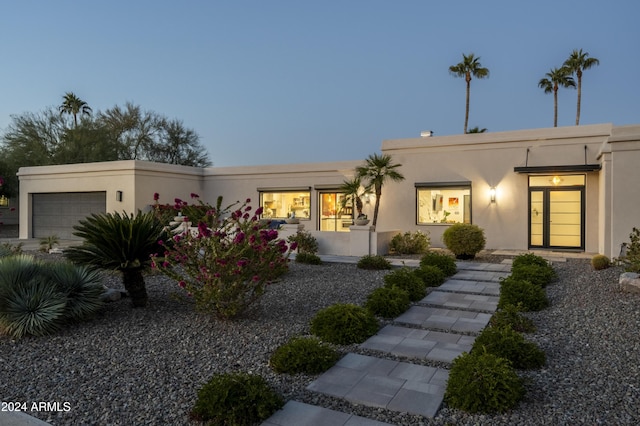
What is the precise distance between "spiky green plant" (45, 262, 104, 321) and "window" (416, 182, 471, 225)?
10794 millimetres

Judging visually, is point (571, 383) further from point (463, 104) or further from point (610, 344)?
point (463, 104)

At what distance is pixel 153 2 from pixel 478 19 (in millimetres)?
12239

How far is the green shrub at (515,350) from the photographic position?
12.6ft

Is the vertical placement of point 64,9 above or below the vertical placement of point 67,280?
above

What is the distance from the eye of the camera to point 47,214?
1966 cm

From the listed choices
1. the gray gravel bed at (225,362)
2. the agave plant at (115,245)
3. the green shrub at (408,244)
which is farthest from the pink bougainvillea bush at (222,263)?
the green shrub at (408,244)

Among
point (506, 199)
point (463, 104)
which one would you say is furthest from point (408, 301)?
point (463, 104)

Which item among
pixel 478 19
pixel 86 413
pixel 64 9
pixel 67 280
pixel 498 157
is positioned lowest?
pixel 86 413

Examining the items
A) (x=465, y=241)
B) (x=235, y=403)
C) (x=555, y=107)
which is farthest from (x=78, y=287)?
(x=555, y=107)

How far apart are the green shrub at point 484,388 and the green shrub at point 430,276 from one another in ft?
13.7

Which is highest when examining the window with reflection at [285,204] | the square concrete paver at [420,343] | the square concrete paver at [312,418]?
the window with reflection at [285,204]

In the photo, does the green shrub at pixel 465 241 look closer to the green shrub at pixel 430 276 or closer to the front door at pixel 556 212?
the front door at pixel 556 212

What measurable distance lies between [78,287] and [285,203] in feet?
41.6

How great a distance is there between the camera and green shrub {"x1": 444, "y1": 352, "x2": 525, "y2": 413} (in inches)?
120
